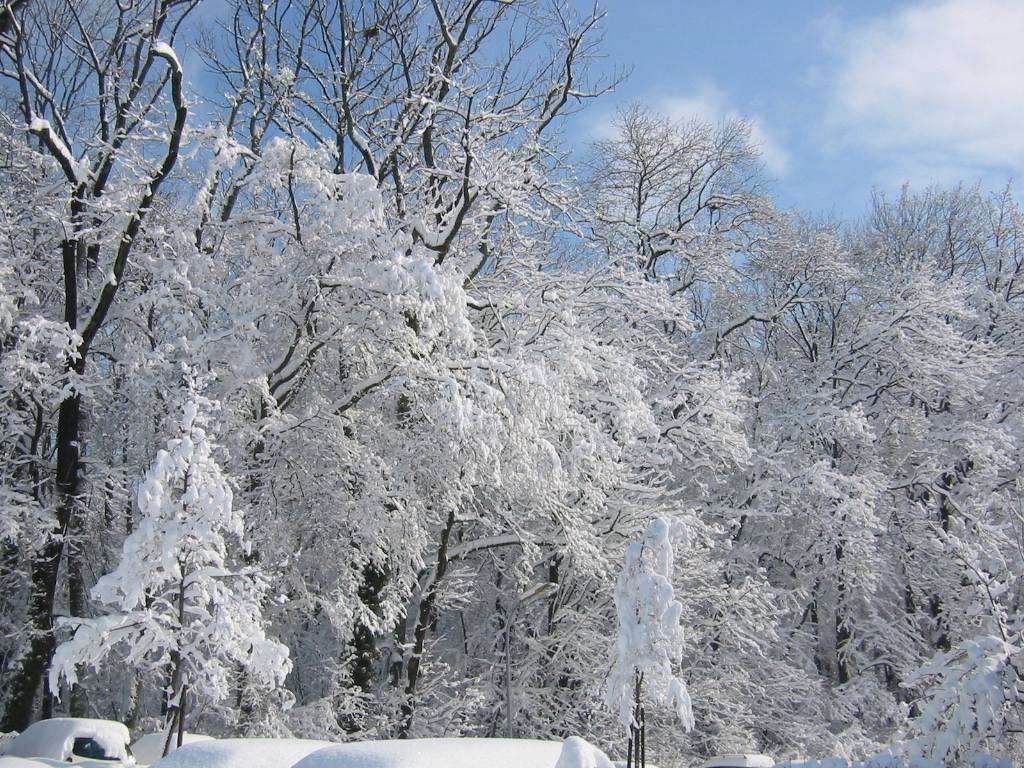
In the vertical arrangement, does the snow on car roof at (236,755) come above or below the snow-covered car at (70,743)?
above

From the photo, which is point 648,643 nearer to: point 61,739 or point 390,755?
point 390,755

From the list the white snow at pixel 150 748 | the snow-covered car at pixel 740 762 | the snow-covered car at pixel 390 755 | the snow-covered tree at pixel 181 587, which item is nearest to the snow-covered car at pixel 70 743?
the white snow at pixel 150 748

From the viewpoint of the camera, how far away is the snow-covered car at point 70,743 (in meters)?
9.80

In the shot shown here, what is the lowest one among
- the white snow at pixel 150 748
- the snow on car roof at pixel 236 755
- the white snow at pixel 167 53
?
the white snow at pixel 150 748

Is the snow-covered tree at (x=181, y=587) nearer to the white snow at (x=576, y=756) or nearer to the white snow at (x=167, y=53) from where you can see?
the white snow at (x=576, y=756)

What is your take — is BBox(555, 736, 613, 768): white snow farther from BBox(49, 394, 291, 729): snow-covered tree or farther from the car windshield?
the car windshield

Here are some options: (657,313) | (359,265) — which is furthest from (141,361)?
(657,313)

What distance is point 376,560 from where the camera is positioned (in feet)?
38.6

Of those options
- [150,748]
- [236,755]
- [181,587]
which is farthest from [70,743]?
[236,755]

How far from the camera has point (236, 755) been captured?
19.9 ft

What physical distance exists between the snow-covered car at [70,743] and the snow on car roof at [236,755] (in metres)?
4.54

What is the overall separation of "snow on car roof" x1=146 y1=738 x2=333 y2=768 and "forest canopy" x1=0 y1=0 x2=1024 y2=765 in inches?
88.4

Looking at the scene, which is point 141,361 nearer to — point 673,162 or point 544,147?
point 544,147

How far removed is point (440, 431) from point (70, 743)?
236 inches
